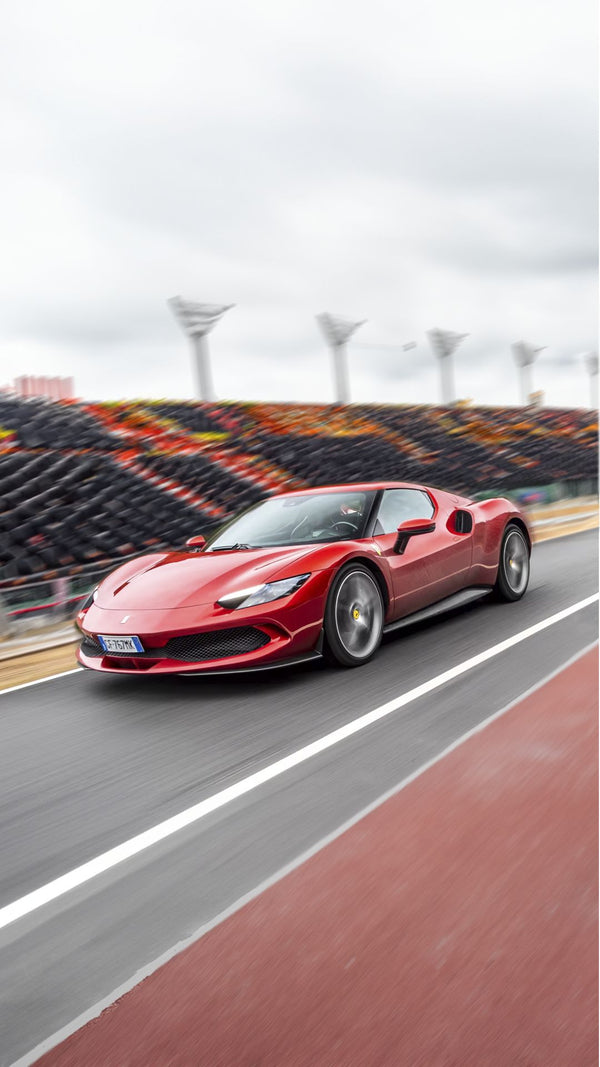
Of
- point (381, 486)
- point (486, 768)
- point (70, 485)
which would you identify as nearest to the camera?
point (486, 768)

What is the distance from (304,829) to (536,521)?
1705cm

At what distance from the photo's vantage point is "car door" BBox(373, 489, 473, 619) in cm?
602

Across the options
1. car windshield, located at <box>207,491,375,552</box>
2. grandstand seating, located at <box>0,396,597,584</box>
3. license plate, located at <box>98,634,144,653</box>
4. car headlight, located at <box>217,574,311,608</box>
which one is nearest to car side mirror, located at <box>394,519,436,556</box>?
car windshield, located at <box>207,491,375,552</box>

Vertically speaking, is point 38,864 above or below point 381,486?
below

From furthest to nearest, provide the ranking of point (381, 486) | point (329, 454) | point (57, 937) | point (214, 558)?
1. point (329, 454)
2. point (381, 486)
3. point (214, 558)
4. point (57, 937)

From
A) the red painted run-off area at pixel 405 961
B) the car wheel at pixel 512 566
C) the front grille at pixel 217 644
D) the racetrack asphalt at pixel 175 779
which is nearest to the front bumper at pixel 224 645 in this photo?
the front grille at pixel 217 644

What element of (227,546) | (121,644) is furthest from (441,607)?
(121,644)

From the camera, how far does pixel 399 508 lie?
644 centimetres

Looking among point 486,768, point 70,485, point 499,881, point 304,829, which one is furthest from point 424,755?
point 70,485

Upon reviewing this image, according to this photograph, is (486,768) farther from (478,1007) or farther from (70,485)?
(70,485)

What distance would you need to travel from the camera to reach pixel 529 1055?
1895 mm

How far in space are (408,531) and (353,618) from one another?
899mm

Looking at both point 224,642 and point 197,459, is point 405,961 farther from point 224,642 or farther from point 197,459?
point 197,459

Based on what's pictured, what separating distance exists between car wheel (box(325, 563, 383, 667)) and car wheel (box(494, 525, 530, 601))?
76.4 inches
